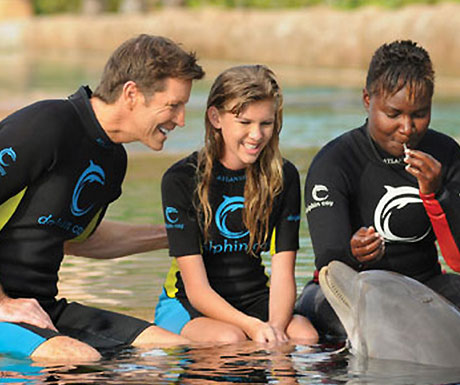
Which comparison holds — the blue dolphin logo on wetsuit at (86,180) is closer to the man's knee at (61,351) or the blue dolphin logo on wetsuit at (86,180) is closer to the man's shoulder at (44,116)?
the man's shoulder at (44,116)

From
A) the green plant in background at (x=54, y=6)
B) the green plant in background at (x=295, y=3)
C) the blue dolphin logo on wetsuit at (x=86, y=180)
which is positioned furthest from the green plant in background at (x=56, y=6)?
the blue dolphin logo on wetsuit at (x=86, y=180)

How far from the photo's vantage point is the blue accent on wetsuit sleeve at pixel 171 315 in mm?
5773

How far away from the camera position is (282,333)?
18.4 feet

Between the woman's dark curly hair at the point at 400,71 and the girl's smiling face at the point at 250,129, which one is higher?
the woman's dark curly hair at the point at 400,71

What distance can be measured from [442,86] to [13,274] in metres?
17.6

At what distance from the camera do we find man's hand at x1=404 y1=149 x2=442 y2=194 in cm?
538

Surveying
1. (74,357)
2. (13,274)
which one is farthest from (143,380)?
(13,274)

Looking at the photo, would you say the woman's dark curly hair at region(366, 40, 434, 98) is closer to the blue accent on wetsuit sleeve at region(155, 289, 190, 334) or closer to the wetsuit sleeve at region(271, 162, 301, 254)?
the wetsuit sleeve at region(271, 162, 301, 254)

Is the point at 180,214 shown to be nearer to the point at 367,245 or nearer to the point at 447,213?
the point at 367,245

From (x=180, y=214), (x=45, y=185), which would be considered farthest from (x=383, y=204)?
(x=45, y=185)

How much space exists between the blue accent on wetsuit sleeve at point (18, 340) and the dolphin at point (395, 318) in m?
1.27

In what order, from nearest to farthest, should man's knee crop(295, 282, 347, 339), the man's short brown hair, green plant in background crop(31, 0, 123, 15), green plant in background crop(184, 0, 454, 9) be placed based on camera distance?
the man's short brown hair < man's knee crop(295, 282, 347, 339) < green plant in background crop(184, 0, 454, 9) < green plant in background crop(31, 0, 123, 15)

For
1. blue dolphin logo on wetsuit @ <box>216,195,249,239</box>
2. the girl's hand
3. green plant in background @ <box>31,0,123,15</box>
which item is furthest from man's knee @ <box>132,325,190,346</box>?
green plant in background @ <box>31,0,123,15</box>

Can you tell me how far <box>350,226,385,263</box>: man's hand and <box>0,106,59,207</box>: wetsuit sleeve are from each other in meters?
1.35
